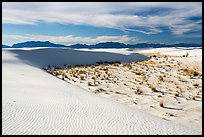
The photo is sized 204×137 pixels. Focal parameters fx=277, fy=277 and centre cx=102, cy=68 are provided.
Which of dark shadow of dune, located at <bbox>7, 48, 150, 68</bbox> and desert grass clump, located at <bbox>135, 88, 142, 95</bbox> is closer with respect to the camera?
desert grass clump, located at <bbox>135, 88, 142, 95</bbox>

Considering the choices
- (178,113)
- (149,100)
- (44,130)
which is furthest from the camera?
(149,100)

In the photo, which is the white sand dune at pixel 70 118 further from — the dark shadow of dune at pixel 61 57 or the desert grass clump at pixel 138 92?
the dark shadow of dune at pixel 61 57

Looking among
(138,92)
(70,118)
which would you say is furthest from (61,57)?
(70,118)

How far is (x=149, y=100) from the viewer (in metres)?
11.0

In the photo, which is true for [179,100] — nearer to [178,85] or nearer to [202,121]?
Result: [202,121]

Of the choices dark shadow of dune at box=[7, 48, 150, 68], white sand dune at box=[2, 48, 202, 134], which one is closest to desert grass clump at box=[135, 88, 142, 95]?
white sand dune at box=[2, 48, 202, 134]

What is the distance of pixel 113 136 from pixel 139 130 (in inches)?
33.9

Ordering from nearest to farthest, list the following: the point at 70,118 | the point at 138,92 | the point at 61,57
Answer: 1. the point at 70,118
2. the point at 138,92
3. the point at 61,57

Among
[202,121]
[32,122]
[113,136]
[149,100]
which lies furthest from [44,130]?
[149,100]

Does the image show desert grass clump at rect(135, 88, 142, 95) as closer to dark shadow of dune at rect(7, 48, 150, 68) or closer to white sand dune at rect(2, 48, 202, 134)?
white sand dune at rect(2, 48, 202, 134)

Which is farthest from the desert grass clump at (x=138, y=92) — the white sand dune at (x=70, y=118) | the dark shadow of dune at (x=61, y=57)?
the dark shadow of dune at (x=61, y=57)

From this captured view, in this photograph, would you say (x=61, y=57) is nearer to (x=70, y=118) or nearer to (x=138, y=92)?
(x=138, y=92)

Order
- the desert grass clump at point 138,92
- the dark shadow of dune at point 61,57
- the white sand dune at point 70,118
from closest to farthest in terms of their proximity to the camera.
Result: the white sand dune at point 70,118, the desert grass clump at point 138,92, the dark shadow of dune at point 61,57

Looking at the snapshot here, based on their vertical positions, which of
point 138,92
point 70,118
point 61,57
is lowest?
point 138,92
